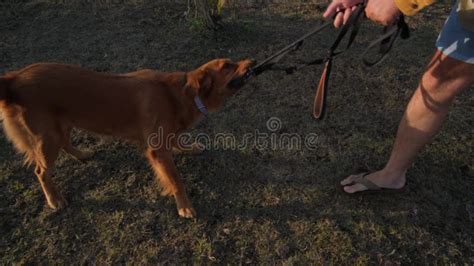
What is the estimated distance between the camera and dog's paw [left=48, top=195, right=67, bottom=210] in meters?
3.03

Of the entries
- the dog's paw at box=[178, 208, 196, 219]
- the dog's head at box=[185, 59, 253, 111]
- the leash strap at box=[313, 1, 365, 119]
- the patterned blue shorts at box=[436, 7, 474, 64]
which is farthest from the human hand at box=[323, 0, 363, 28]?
the dog's paw at box=[178, 208, 196, 219]

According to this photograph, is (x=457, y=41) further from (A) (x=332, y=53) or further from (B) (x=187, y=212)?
(B) (x=187, y=212)

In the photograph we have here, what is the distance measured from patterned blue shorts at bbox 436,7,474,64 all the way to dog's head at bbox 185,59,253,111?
137 cm

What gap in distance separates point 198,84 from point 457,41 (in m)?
1.76

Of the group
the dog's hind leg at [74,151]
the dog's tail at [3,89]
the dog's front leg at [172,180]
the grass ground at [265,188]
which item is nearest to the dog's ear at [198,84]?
the dog's front leg at [172,180]

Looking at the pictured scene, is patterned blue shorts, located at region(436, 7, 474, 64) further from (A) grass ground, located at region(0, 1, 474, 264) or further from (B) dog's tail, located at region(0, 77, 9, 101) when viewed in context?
(B) dog's tail, located at region(0, 77, 9, 101)

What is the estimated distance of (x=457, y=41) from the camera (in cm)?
211

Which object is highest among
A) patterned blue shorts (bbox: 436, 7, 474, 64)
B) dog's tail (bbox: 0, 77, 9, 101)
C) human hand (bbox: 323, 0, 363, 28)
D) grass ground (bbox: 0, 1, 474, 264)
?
human hand (bbox: 323, 0, 363, 28)

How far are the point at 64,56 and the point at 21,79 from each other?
7.31 feet

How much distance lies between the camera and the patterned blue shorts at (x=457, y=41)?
6.79 feet

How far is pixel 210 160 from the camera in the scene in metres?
3.46

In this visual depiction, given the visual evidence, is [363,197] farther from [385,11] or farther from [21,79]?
[21,79]

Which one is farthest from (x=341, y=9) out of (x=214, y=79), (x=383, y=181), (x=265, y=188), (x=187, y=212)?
(x=187, y=212)

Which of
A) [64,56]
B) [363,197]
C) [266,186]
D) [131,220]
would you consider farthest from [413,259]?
[64,56]
